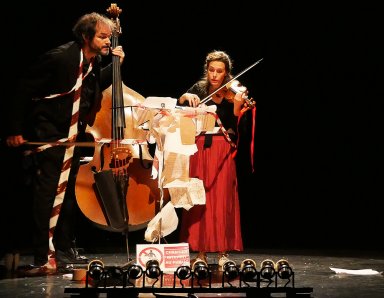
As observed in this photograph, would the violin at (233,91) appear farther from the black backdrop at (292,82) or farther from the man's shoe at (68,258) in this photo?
the black backdrop at (292,82)

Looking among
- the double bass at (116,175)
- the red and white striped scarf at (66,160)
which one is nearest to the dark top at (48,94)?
the red and white striped scarf at (66,160)

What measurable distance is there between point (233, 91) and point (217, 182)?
51cm

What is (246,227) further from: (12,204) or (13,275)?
(13,275)

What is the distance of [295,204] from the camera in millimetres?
5875

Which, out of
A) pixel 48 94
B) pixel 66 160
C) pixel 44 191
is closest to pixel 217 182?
pixel 66 160

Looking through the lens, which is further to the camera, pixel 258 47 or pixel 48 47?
pixel 258 47

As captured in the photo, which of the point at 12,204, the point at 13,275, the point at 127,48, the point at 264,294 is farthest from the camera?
the point at 127,48

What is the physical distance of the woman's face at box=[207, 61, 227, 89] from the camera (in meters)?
3.81

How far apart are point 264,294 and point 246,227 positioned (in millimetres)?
3066

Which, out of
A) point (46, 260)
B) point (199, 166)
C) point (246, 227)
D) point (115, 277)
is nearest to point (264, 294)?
point (115, 277)

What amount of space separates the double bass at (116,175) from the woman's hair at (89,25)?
0.05 m

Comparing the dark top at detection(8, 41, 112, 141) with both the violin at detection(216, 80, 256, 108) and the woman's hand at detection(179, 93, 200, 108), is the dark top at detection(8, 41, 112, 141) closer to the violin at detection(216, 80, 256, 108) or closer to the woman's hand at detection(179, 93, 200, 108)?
the woman's hand at detection(179, 93, 200, 108)

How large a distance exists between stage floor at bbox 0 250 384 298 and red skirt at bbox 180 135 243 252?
0.16m

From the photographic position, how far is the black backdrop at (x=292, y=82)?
5.54 metres
